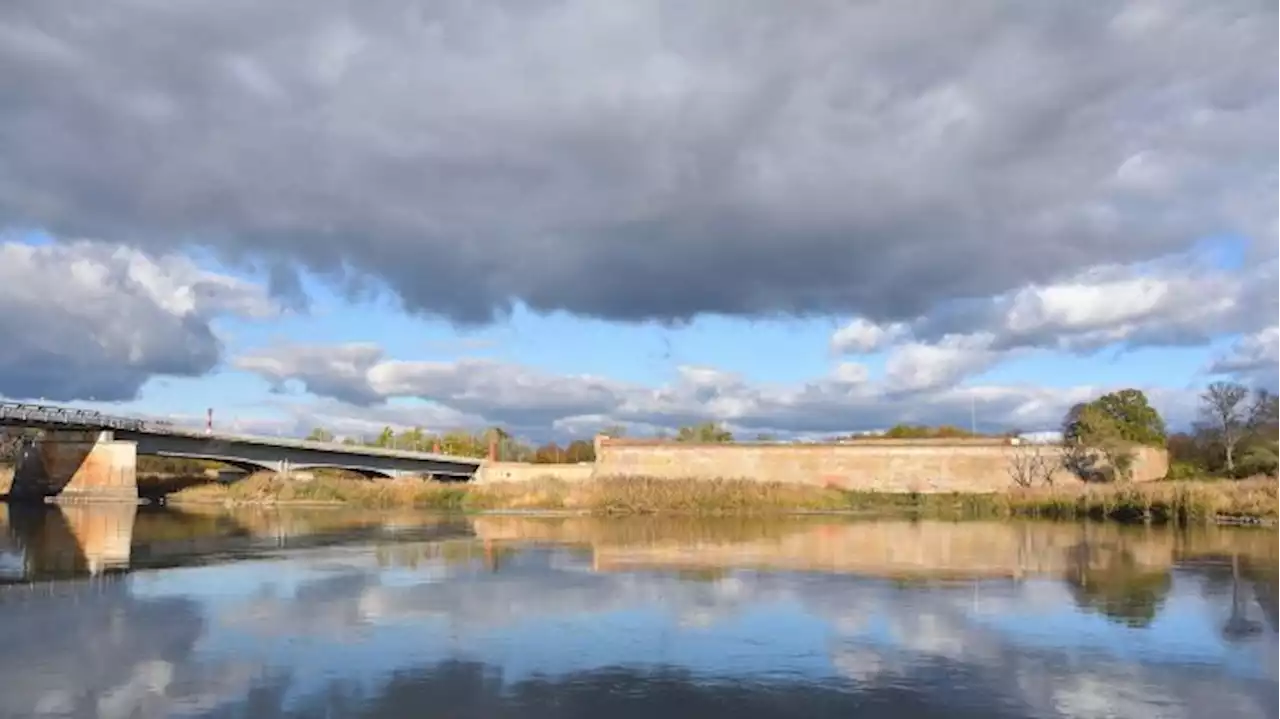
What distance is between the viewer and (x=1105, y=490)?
51562mm

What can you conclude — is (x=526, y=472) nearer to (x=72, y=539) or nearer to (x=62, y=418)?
(x=62, y=418)

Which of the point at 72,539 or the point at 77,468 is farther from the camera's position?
the point at 77,468

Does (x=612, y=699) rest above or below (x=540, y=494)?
below

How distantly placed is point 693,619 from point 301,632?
6488mm

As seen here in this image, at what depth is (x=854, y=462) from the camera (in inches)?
3216

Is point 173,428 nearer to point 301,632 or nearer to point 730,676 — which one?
point 301,632

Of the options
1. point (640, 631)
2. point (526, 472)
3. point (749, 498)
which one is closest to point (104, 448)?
point (526, 472)

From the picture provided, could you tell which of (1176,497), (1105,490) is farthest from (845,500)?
(1176,497)

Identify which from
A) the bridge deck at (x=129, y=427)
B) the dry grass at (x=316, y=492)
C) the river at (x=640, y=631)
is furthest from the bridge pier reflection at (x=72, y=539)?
the dry grass at (x=316, y=492)

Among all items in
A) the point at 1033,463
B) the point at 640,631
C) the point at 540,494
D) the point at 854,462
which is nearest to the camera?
the point at 640,631

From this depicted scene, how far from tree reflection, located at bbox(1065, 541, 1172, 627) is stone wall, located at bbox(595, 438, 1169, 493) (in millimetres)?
49071

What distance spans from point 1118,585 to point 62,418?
65.8 meters

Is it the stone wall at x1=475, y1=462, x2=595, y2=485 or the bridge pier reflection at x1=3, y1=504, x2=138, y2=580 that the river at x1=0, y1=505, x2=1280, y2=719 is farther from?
the stone wall at x1=475, y1=462, x2=595, y2=485

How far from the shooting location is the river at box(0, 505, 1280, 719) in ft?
39.5
